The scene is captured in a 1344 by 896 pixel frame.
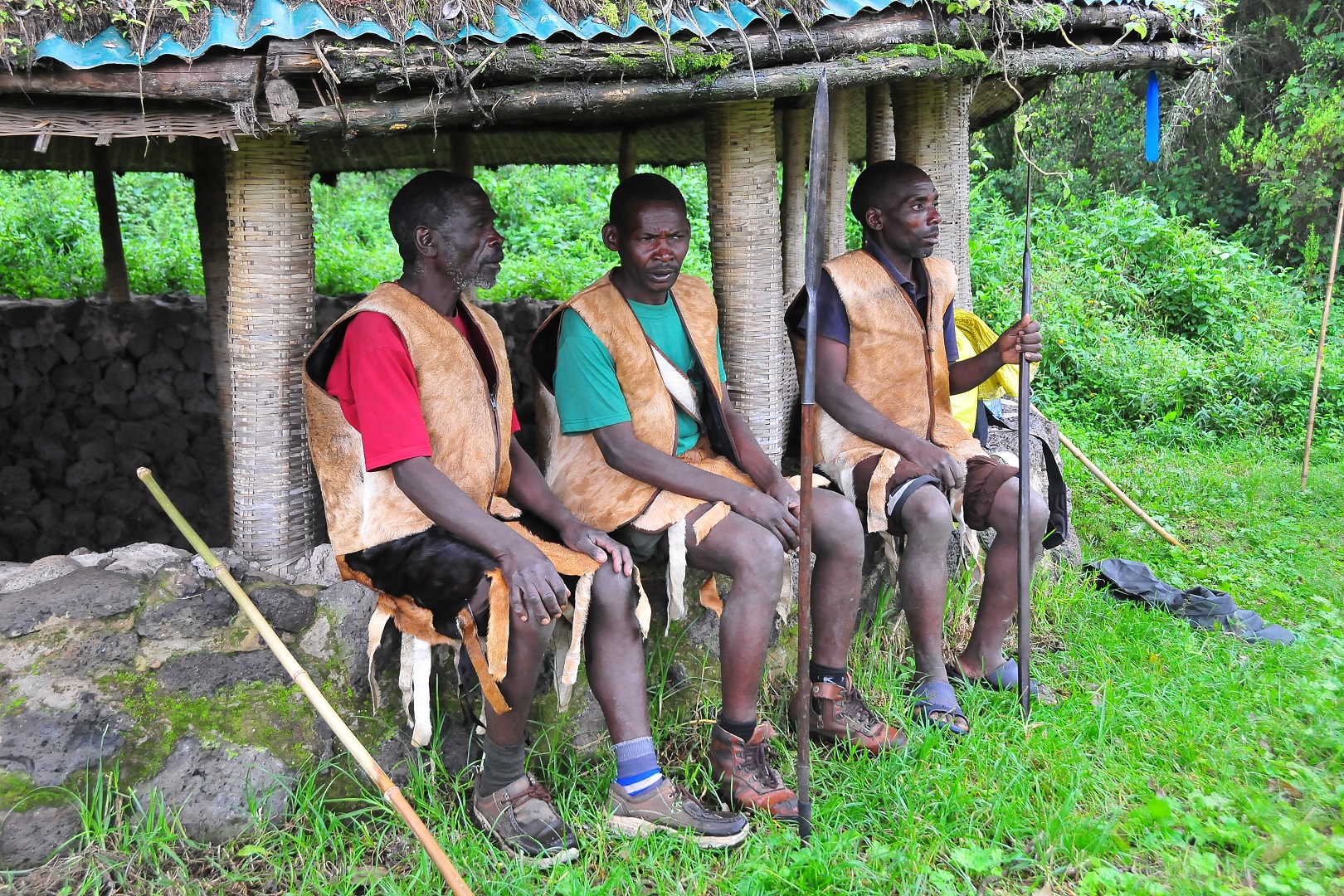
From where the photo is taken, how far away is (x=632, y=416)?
3.42 m

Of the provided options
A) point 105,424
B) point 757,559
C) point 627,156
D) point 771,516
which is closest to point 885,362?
point 771,516

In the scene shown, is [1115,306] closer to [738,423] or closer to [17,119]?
[738,423]

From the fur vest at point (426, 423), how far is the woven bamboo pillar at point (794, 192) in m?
2.07

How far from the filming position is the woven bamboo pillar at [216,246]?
193 inches

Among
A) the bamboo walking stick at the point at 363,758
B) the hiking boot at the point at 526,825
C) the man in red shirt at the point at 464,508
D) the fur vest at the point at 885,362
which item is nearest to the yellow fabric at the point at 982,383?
the fur vest at the point at 885,362

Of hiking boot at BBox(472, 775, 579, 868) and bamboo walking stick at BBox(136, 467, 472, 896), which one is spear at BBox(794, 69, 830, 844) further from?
bamboo walking stick at BBox(136, 467, 472, 896)

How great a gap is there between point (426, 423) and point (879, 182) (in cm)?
189

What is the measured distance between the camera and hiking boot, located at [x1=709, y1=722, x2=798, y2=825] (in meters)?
3.10

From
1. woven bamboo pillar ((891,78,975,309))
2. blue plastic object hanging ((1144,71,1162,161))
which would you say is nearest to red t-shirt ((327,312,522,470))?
woven bamboo pillar ((891,78,975,309))

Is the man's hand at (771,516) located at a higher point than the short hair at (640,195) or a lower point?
lower

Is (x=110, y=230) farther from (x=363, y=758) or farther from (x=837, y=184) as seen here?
(x=363, y=758)

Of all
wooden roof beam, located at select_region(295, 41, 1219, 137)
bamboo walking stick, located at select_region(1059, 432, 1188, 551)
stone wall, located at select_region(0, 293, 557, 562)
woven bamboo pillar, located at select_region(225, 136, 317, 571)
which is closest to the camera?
wooden roof beam, located at select_region(295, 41, 1219, 137)

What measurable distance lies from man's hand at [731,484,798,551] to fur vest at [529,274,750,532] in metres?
0.14

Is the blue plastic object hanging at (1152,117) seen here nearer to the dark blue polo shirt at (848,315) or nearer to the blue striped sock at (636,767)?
the dark blue polo shirt at (848,315)
